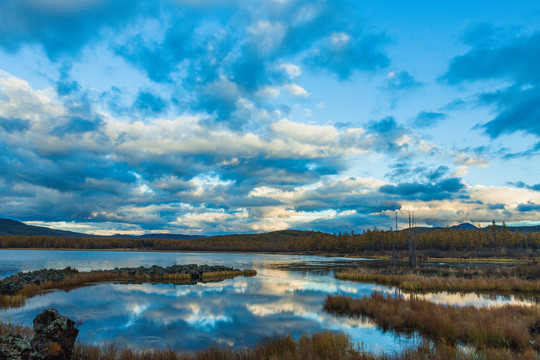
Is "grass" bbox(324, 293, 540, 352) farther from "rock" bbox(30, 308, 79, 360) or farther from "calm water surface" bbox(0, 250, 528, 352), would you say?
"rock" bbox(30, 308, 79, 360)

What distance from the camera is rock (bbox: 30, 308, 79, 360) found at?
29.6ft

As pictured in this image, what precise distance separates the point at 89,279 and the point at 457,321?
128ft

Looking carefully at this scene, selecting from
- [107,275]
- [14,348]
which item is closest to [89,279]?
[107,275]

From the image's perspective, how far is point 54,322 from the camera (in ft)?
30.9

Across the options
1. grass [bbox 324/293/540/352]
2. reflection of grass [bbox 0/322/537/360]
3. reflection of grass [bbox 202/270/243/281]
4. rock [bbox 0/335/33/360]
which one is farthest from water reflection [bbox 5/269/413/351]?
reflection of grass [bbox 202/270/243/281]

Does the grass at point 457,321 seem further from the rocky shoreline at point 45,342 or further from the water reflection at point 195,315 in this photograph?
the rocky shoreline at point 45,342

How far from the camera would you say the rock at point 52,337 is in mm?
9031

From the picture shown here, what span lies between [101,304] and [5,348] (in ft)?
62.3

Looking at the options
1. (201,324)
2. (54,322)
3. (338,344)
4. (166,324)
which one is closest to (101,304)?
(166,324)

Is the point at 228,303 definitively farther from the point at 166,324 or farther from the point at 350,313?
the point at 350,313

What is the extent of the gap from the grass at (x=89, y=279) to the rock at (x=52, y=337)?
58.5 ft

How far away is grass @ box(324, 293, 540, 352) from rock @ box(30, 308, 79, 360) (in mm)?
13561

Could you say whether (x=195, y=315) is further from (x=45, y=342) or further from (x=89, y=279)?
(x=89, y=279)

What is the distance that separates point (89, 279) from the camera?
3881 cm
